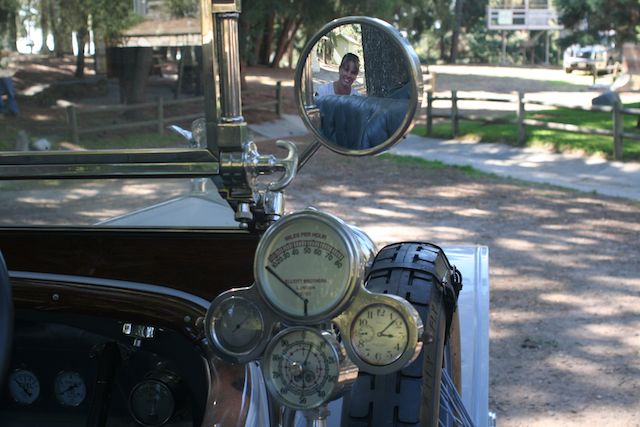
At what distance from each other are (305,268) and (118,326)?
649 millimetres

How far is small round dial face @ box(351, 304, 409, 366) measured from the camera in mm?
1368

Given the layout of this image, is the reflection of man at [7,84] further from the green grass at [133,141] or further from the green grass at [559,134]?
the green grass at [559,134]

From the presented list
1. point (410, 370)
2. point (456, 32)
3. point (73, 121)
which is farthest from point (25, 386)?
point (456, 32)

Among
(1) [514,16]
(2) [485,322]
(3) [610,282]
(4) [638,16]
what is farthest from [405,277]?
(1) [514,16]

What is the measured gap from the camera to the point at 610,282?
6.67 metres

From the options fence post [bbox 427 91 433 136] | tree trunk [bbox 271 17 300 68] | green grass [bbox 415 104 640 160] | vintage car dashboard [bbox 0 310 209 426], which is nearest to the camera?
vintage car dashboard [bbox 0 310 209 426]

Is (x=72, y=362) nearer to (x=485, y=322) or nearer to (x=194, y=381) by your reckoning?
(x=194, y=381)

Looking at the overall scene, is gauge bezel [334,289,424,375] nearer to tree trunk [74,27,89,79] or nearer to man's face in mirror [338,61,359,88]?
man's face in mirror [338,61,359,88]

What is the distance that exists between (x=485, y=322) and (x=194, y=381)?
44.9 inches

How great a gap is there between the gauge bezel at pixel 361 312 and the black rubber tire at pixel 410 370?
234 millimetres

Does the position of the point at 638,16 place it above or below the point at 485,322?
above

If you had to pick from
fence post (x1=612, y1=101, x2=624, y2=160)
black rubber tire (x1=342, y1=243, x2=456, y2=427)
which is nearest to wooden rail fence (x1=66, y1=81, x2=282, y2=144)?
black rubber tire (x1=342, y1=243, x2=456, y2=427)

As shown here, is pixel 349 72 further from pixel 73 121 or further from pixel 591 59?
pixel 591 59

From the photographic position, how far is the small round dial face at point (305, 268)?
136 cm
